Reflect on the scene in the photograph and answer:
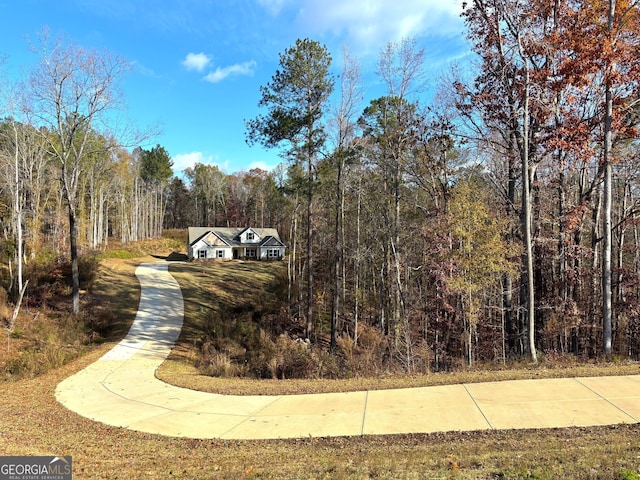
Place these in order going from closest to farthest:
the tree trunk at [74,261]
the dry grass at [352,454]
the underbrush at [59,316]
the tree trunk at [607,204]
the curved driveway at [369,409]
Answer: the dry grass at [352,454], the curved driveway at [369,409], the tree trunk at [607,204], the underbrush at [59,316], the tree trunk at [74,261]

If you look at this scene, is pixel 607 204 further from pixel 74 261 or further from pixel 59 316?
pixel 59 316

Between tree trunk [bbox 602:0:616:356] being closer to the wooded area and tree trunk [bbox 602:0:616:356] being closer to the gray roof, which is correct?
the wooded area

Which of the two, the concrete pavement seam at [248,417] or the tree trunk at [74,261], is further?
the tree trunk at [74,261]

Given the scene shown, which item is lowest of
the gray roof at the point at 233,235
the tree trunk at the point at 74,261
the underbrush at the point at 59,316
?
the underbrush at the point at 59,316

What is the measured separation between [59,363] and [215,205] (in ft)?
185

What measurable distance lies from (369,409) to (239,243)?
4091cm

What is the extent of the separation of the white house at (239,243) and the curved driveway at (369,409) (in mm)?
35361

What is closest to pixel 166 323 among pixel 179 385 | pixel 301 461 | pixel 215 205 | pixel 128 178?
pixel 179 385

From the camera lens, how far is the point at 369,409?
20.7ft

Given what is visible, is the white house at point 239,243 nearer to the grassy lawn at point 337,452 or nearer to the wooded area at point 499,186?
the wooded area at point 499,186

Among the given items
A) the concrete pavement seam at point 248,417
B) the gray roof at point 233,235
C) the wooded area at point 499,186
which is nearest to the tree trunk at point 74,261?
the wooded area at point 499,186

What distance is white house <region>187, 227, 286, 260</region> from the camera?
4384 cm

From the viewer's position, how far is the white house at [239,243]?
43.8 metres

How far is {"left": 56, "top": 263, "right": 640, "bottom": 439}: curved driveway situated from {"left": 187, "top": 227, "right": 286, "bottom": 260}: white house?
1392 inches
